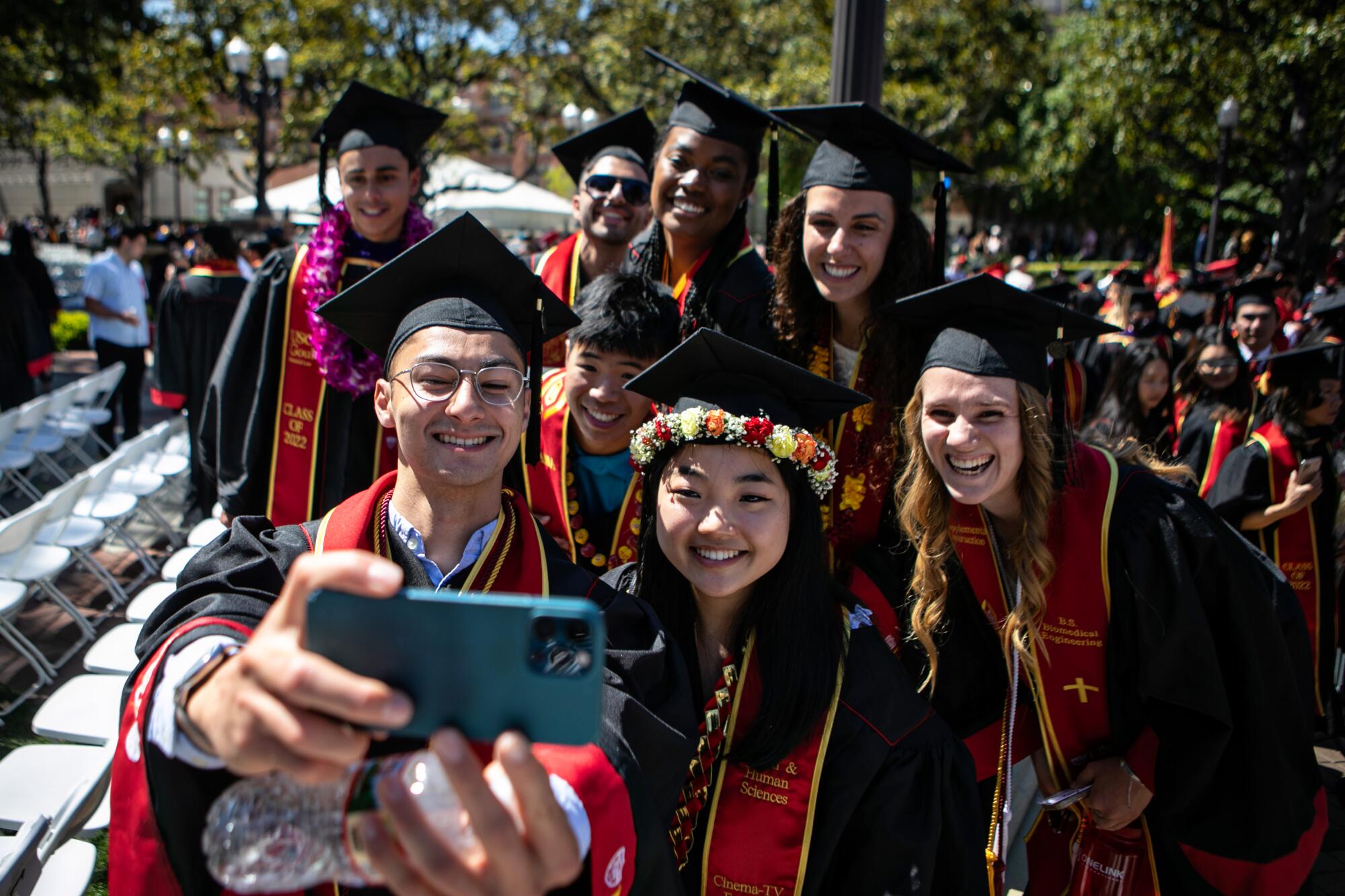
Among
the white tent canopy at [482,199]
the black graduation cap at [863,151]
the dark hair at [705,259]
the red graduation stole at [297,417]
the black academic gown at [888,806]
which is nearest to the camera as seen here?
the black academic gown at [888,806]

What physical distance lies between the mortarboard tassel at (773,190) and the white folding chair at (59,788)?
2.50 m

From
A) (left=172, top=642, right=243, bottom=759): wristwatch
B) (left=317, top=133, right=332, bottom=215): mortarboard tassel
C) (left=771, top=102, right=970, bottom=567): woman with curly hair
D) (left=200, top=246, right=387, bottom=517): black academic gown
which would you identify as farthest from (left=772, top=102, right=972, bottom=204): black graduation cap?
(left=172, top=642, right=243, bottom=759): wristwatch

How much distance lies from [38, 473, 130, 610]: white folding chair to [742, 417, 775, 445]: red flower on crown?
398cm

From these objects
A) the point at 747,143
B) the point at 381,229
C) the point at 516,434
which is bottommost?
the point at 516,434

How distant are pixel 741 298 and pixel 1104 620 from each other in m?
1.66

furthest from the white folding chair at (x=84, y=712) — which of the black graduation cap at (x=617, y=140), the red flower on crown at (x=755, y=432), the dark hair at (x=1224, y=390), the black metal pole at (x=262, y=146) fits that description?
the black metal pole at (x=262, y=146)

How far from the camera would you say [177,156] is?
26875 mm

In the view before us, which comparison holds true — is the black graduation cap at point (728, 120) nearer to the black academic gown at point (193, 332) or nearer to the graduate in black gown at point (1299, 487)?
the graduate in black gown at point (1299, 487)

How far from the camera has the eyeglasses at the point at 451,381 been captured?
1.85m

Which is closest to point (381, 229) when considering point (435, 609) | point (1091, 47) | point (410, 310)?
point (410, 310)

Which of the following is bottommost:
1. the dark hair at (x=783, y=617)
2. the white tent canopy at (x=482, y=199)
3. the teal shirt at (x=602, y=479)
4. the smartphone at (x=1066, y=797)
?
the smartphone at (x=1066, y=797)

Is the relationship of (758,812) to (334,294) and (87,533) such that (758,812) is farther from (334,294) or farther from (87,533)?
(87,533)

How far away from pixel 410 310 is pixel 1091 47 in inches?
705

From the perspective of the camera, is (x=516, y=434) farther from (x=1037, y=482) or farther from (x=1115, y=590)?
(x=1115, y=590)
